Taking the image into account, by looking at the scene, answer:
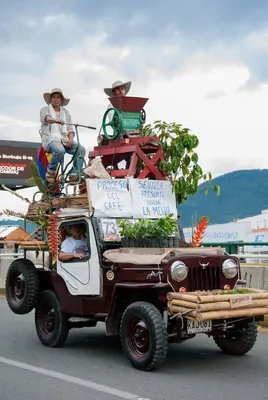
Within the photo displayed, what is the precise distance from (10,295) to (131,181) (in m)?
2.39

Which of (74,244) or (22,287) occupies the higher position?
(74,244)

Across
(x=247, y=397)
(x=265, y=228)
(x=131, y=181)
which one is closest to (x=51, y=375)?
(x=247, y=397)

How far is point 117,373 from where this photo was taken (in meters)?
7.48

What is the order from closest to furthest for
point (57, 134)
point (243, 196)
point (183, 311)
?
point (183, 311) → point (57, 134) → point (243, 196)

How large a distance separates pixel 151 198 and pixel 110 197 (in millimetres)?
727

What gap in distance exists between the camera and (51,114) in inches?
396

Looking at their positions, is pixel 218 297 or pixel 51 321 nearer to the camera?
pixel 218 297

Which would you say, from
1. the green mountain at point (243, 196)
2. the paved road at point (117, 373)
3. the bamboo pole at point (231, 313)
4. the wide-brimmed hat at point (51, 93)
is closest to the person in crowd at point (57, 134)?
the wide-brimmed hat at point (51, 93)

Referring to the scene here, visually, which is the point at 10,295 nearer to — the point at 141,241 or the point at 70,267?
the point at 70,267

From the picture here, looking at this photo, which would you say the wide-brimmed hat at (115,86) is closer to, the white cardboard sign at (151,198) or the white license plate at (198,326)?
the white cardboard sign at (151,198)

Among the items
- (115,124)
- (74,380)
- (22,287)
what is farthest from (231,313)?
(115,124)

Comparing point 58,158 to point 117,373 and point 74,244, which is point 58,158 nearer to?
point 74,244

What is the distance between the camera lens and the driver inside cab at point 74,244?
8.76 meters

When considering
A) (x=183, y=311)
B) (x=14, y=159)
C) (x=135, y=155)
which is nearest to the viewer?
(x=183, y=311)
